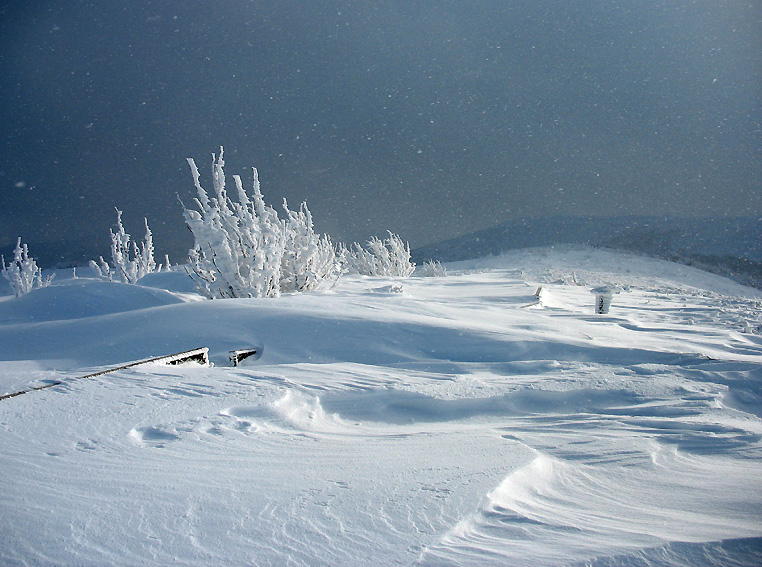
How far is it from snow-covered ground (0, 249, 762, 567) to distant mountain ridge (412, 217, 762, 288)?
30403 mm

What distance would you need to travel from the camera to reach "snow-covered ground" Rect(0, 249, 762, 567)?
3.46ft

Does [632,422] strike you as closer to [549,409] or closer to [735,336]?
[549,409]

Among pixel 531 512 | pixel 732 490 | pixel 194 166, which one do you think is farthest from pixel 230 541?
pixel 194 166

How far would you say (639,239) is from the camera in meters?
47.0

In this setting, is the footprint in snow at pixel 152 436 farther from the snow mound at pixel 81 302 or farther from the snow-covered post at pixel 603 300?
the snow-covered post at pixel 603 300

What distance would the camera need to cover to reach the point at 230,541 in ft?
3.48

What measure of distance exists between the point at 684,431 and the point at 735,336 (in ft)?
12.7

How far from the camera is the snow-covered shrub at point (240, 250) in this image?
254 inches

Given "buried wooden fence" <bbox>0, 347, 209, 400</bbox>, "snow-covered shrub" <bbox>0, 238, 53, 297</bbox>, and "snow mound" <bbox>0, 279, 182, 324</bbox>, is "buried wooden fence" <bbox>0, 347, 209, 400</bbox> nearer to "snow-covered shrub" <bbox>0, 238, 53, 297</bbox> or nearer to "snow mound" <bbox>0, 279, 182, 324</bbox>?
"snow mound" <bbox>0, 279, 182, 324</bbox>

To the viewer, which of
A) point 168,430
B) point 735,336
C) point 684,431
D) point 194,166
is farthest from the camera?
point 194,166

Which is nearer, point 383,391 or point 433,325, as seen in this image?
point 383,391

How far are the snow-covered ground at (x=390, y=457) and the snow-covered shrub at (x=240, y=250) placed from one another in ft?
8.60

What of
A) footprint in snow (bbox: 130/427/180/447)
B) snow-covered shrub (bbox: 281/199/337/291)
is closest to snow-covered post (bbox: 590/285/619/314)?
snow-covered shrub (bbox: 281/199/337/291)

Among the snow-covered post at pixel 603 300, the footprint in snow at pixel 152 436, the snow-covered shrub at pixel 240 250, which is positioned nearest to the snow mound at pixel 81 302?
the snow-covered shrub at pixel 240 250
